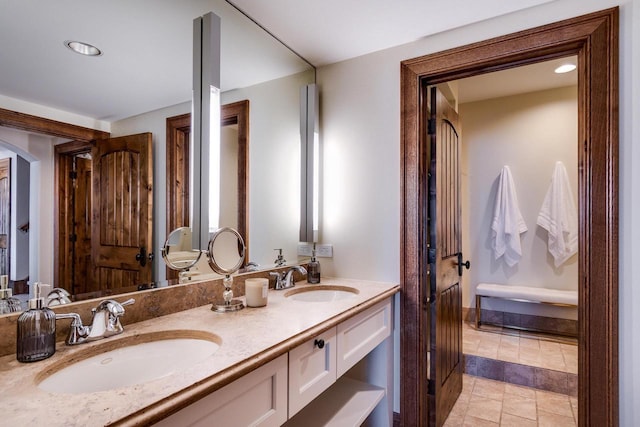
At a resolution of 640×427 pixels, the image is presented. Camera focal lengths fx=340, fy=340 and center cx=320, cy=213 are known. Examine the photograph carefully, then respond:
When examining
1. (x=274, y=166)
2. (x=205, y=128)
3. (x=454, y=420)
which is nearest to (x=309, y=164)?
(x=274, y=166)

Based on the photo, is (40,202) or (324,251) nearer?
(40,202)

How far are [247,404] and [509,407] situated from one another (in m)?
2.17

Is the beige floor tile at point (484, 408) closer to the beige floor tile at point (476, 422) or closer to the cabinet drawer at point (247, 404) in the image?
the beige floor tile at point (476, 422)

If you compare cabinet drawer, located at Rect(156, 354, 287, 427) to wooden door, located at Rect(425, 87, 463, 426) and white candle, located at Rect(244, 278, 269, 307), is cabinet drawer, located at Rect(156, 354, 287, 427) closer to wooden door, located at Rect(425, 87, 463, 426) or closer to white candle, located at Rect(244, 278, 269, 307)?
white candle, located at Rect(244, 278, 269, 307)

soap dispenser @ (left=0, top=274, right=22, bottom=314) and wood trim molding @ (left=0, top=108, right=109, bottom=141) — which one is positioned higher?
wood trim molding @ (left=0, top=108, right=109, bottom=141)

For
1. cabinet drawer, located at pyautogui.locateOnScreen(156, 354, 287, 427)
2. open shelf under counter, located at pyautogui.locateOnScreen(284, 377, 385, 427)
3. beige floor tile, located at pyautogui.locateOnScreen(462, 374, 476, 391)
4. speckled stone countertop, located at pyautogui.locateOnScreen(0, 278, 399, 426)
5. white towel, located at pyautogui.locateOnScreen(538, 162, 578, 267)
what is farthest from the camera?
white towel, located at pyautogui.locateOnScreen(538, 162, 578, 267)

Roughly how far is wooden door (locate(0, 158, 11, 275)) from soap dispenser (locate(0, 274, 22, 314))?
3 cm

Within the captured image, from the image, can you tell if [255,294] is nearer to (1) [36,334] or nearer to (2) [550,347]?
(1) [36,334]

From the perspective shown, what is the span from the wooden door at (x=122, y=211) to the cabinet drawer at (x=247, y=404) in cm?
63

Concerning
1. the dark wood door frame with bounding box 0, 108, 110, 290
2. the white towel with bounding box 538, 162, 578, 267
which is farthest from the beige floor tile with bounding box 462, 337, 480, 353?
the dark wood door frame with bounding box 0, 108, 110, 290

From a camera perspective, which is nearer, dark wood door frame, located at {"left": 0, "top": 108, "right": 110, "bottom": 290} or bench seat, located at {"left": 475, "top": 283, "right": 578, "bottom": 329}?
dark wood door frame, located at {"left": 0, "top": 108, "right": 110, "bottom": 290}

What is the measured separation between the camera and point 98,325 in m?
1.01

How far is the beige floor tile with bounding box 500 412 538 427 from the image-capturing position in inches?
82.7

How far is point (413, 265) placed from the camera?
1.89 meters
